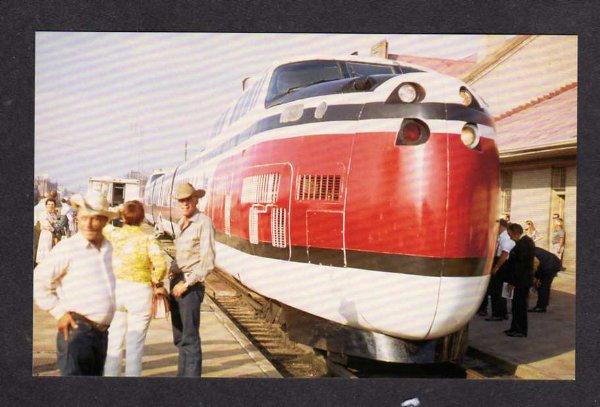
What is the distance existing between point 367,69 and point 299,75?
21.9 inches

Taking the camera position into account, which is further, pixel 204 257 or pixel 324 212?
pixel 204 257

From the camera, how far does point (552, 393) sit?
5004 millimetres

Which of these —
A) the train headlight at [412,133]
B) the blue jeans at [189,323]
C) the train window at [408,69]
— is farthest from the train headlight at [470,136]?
the blue jeans at [189,323]

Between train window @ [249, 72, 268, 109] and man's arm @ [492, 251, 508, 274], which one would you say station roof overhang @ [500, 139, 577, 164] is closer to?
man's arm @ [492, 251, 508, 274]

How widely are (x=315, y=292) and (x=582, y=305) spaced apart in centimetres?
223

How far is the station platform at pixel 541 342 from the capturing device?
525 cm

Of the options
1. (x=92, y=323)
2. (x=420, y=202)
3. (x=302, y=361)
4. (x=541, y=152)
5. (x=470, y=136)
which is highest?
(x=541, y=152)

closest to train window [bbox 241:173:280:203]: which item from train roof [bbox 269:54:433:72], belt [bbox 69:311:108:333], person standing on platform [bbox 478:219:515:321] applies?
train roof [bbox 269:54:433:72]

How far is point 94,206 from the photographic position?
3963 mm

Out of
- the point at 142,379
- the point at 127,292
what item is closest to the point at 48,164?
the point at 127,292

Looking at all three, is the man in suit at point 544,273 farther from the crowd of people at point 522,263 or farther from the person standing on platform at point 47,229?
the person standing on platform at point 47,229

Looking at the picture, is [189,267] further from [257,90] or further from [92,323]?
[257,90]

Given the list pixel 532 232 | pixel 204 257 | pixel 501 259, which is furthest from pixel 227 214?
pixel 532 232

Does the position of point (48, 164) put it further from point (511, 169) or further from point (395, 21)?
point (511, 169)
